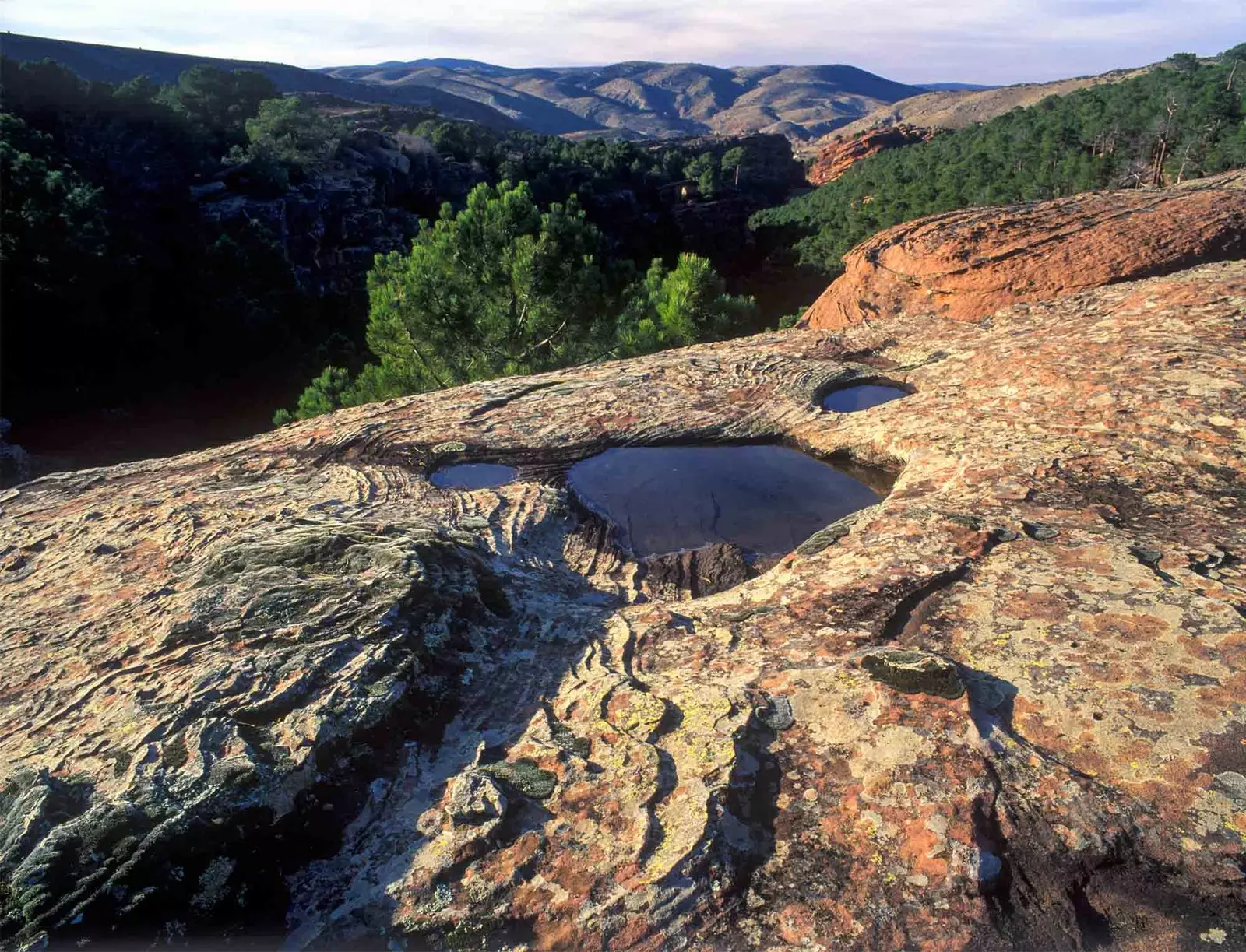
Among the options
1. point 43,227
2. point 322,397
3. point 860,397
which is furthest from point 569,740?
point 43,227

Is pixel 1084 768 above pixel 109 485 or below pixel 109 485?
above

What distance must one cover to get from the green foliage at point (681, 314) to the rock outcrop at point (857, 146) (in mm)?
67979

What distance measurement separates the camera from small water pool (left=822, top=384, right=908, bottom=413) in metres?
7.14

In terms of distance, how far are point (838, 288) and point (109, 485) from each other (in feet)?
30.8

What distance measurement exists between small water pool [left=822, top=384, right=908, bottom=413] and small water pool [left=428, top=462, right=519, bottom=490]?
304 cm

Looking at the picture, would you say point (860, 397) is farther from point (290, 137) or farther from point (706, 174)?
point (706, 174)

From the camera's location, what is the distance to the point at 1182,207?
9344 mm

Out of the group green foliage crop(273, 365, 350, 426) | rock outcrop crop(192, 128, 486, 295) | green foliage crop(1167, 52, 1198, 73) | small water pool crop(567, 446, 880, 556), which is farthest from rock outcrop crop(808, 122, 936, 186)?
small water pool crop(567, 446, 880, 556)

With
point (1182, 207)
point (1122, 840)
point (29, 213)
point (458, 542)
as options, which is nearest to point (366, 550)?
point (458, 542)

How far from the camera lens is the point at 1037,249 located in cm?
920

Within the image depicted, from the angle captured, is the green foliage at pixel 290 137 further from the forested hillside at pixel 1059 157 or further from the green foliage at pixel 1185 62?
the green foliage at pixel 1185 62

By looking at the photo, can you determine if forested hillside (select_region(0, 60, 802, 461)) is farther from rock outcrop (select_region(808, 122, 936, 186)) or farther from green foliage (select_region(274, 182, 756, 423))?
rock outcrop (select_region(808, 122, 936, 186))

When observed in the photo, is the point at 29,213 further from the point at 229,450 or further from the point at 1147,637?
the point at 1147,637

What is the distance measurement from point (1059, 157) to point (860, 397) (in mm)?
35644
